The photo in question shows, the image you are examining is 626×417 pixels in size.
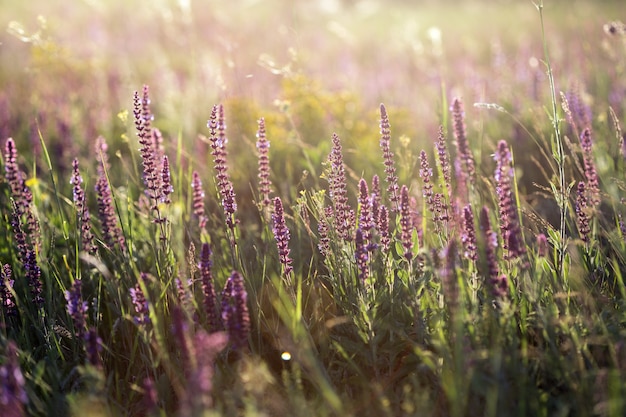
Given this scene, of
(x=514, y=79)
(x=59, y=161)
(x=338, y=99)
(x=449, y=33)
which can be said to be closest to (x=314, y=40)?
(x=449, y=33)

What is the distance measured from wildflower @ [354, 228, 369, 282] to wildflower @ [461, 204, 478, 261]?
39 centimetres

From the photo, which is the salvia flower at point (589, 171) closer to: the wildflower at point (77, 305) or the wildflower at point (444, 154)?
the wildflower at point (444, 154)

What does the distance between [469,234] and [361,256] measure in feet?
1.43

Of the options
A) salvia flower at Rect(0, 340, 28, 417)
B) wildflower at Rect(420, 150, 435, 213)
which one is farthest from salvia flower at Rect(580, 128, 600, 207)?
salvia flower at Rect(0, 340, 28, 417)

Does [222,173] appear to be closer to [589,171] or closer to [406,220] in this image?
[406,220]

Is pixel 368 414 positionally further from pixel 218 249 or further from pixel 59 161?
pixel 59 161

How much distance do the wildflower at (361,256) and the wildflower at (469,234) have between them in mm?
395

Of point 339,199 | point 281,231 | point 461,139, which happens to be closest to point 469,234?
point 461,139

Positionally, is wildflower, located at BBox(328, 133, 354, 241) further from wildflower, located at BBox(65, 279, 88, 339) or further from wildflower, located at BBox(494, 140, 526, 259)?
wildflower, located at BBox(65, 279, 88, 339)

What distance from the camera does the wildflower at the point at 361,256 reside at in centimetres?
225

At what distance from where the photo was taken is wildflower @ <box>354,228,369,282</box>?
88.7 inches

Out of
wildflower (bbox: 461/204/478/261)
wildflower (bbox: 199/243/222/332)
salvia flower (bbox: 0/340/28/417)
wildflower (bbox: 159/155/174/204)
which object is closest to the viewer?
salvia flower (bbox: 0/340/28/417)

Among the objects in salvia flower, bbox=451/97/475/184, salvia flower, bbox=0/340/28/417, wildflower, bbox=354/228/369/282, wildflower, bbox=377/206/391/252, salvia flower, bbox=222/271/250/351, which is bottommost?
salvia flower, bbox=0/340/28/417

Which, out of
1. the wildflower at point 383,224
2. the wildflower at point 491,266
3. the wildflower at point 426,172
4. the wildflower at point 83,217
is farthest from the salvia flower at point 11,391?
the wildflower at point 426,172
